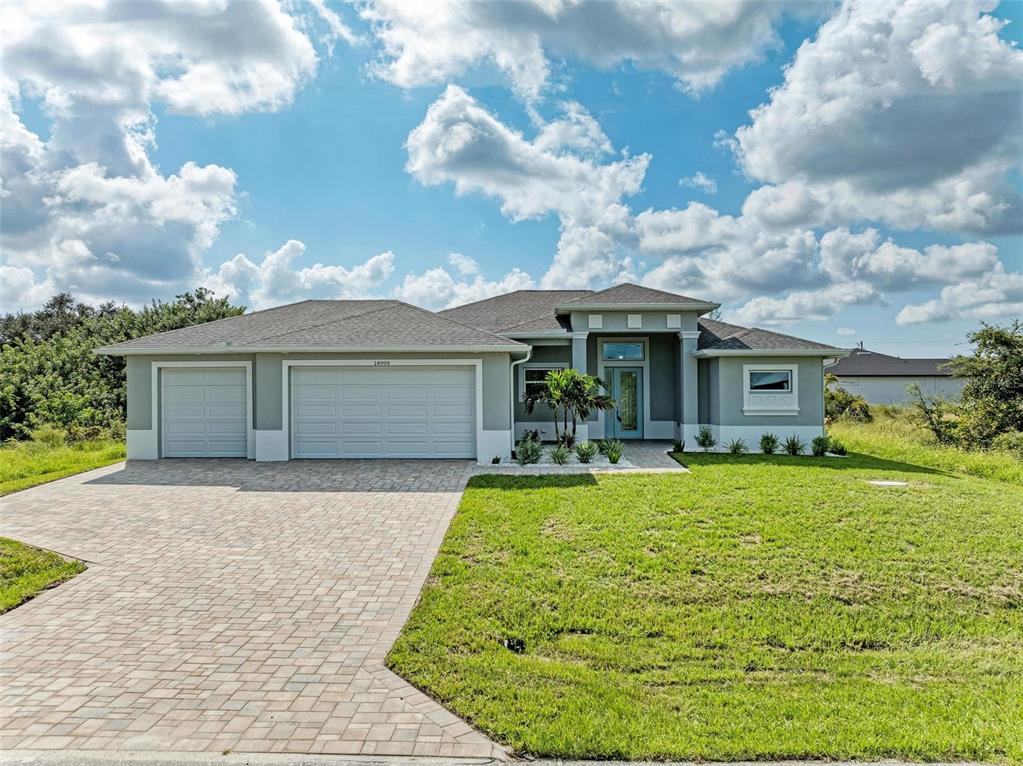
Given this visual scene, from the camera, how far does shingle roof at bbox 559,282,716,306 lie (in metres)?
16.5

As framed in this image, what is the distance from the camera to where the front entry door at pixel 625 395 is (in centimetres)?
1908

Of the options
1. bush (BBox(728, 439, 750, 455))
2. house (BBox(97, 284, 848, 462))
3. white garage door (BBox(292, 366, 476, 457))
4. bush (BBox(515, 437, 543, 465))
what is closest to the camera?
bush (BBox(515, 437, 543, 465))

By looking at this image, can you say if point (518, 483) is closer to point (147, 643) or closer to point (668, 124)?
point (147, 643)

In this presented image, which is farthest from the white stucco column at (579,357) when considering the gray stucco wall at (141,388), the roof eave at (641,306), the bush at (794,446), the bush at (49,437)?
the bush at (49,437)

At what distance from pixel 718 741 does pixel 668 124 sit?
51.7 ft

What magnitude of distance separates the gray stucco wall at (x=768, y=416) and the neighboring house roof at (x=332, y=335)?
6.43 meters

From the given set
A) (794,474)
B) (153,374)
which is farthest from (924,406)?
(153,374)

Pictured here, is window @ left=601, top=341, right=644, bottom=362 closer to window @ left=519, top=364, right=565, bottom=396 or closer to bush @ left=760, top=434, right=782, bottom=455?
window @ left=519, top=364, right=565, bottom=396

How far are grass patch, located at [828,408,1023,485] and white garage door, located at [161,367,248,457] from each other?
1794cm

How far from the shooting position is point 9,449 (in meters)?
17.4

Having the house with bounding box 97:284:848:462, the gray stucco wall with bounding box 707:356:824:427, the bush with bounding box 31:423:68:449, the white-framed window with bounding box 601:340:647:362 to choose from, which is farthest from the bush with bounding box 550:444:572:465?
the bush with bounding box 31:423:68:449

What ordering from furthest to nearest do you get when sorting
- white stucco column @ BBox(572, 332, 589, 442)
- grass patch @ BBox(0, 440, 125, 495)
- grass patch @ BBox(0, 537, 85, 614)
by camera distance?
1. white stucco column @ BBox(572, 332, 589, 442)
2. grass patch @ BBox(0, 440, 125, 495)
3. grass patch @ BBox(0, 537, 85, 614)

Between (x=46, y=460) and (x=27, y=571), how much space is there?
1036cm

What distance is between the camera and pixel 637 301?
1662 centimetres
